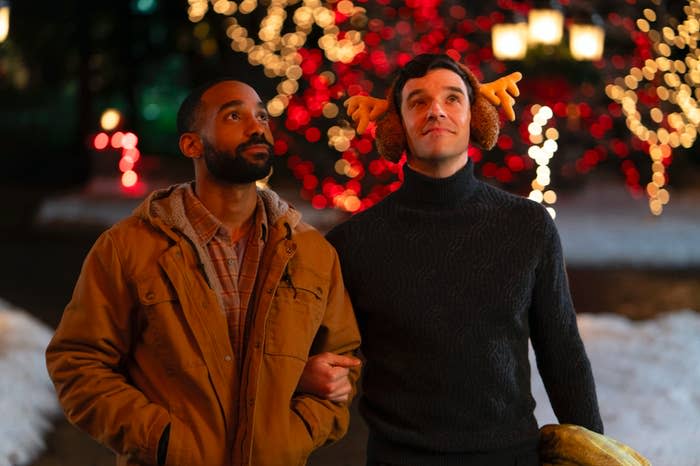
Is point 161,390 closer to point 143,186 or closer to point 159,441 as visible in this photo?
point 159,441

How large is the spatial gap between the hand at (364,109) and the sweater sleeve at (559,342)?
0.65m

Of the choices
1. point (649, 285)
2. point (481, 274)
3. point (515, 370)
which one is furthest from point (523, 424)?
point (649, 285)

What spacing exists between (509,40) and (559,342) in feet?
35.2

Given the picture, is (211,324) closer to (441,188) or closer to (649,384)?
(441,188)

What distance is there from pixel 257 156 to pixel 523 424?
111 centimetres

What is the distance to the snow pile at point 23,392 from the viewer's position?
717 cm

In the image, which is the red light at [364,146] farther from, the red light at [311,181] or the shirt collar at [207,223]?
the shirt collar at [207,223]

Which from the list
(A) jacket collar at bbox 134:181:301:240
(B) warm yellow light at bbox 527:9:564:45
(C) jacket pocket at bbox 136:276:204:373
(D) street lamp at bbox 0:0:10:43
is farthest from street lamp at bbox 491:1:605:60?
(C) jacket pocket at bbox 136:276:204:373

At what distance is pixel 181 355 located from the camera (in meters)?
3.38

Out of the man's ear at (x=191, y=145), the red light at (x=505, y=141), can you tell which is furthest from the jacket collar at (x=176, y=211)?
the red light at (x=505, y=141)

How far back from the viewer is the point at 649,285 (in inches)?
588

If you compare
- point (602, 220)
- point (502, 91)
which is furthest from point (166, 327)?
point (602, 220)

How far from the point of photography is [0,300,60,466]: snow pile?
7.17m

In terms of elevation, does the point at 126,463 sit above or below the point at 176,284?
below
